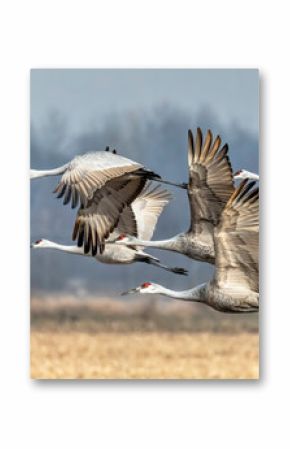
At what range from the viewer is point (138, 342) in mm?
11727

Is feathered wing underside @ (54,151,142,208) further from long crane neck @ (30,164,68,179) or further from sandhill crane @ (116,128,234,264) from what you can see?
sandhill crane @ (116,128,234,264)

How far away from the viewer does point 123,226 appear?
11.8 m

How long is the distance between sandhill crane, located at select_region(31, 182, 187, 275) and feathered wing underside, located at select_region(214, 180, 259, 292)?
196 mm

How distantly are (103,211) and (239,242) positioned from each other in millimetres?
651

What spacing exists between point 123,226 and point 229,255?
519 mm

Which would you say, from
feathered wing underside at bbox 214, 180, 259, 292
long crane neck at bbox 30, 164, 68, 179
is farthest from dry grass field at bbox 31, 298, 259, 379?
long crane neck at bbox 30, 164, 68, 179

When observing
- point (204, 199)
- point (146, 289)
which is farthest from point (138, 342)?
point (204, 199)

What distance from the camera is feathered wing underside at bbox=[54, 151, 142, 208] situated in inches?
461

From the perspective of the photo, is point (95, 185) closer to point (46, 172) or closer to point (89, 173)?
point (89, 173)

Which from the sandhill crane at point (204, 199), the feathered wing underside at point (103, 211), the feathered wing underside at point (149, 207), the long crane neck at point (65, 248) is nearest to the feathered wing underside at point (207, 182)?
the sandhill crane at point (204, 199)

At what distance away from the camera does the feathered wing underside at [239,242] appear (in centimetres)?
1165
